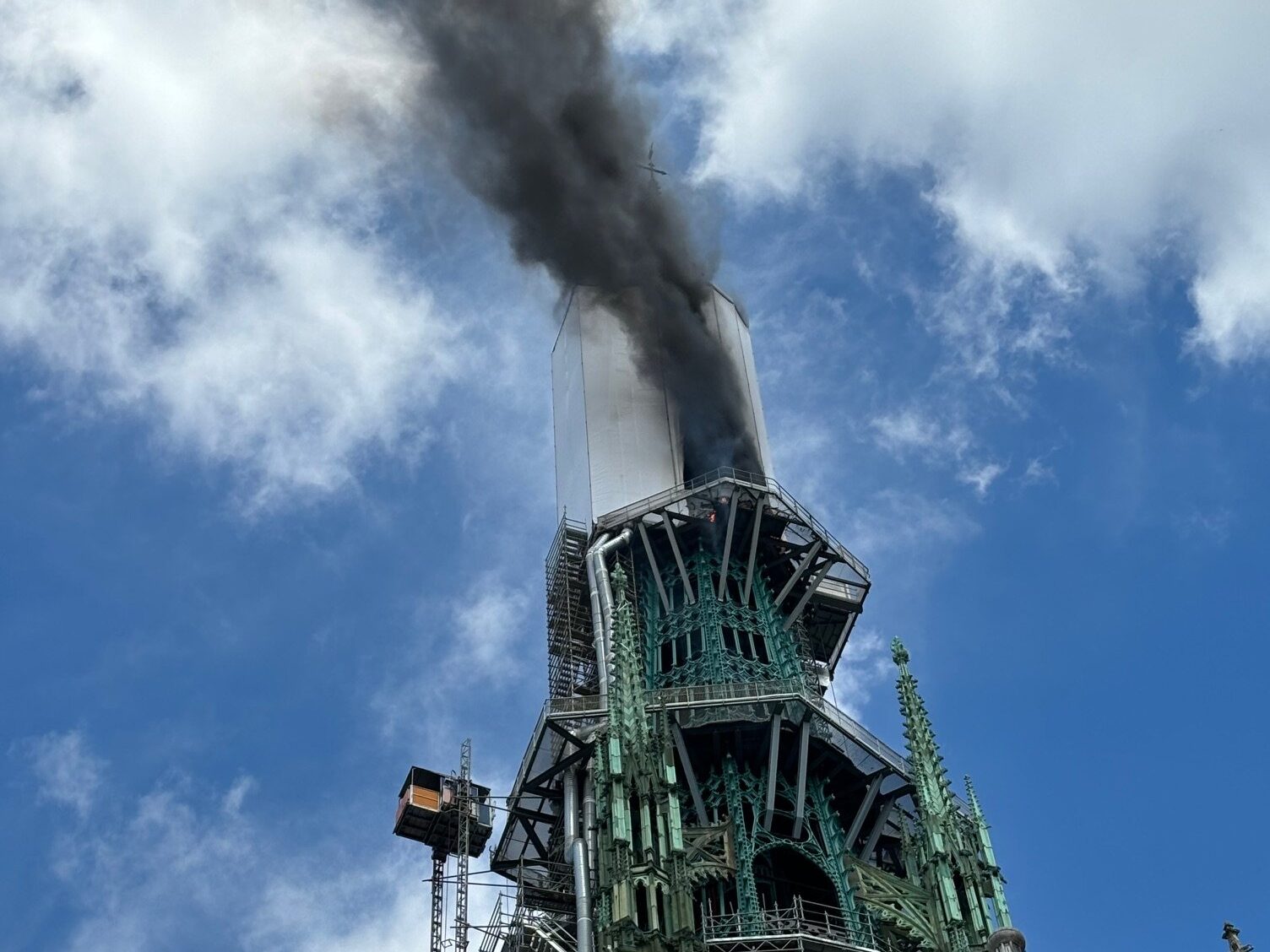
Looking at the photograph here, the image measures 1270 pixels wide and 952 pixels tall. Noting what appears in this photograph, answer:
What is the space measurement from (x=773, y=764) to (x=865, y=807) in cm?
514

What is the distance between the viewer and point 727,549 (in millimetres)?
83312

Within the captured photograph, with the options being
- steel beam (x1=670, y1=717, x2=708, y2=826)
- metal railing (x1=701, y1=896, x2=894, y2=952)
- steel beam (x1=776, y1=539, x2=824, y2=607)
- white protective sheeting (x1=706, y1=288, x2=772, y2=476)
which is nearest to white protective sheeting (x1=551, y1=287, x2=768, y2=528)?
white protective sheeting (x1=706, y1=288, x2=772, y2=476)

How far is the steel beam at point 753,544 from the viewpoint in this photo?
8369 cm

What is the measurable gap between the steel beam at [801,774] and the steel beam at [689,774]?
391 centimetres

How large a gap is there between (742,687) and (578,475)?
768 inches

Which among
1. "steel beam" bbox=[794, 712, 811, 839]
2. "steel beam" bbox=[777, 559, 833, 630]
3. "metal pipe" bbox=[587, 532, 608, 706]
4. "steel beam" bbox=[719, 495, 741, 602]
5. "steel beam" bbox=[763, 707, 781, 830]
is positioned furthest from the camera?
"steel beam" bbox=[777, 559, 833, 630]

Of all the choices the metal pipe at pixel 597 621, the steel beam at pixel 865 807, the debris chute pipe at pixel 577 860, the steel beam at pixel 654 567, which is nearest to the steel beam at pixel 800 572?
the steel beam at pixel 654 567

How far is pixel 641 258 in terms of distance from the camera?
9744 cm

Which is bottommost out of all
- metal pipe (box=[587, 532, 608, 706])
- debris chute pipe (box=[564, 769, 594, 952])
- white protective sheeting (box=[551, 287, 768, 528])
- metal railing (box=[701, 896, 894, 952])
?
metal railing (box=[701, 896, 894, 952])

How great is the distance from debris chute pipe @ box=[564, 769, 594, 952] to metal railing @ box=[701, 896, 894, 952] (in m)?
4.63

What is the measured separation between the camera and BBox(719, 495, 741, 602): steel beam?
83.1 m

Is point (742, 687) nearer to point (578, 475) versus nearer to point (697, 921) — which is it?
point (697, 921)

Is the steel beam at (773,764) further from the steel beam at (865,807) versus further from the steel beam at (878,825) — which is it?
the steel beam at (878,825)

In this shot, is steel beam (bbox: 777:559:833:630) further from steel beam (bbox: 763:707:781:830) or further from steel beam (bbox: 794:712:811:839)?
steel beam (bbox: 763:707:781:830)
